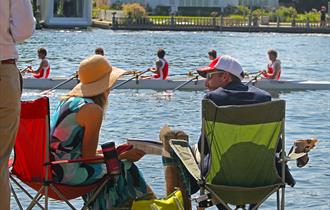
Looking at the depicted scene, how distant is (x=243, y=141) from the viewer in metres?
5.56

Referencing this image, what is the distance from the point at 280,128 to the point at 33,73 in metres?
16.3

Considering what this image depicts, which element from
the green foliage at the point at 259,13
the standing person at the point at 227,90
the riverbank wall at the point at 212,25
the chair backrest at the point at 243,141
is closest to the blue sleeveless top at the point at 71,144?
the standing person at the point at 227,90

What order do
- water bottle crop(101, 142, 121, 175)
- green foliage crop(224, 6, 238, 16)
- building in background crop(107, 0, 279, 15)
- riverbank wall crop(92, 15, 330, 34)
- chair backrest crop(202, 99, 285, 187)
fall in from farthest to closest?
1. building in background crop(107, 0, 279, 15)
2. green foliage crop(224, 6, 238, 16)
3. riverbank wall crop(92, 15, 330, 34)
4. water bottle crop(101, 142, 121, 175)
5. chair backrest crop(202, 99, 285, 187)

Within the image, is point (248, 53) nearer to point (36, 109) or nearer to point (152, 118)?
point (152, 118)

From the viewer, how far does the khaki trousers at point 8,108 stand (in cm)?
479

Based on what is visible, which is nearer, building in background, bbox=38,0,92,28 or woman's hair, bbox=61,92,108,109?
woman's hair, bbox=61,92,108,109

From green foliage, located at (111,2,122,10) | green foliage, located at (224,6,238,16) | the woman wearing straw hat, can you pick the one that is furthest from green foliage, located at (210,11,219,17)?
the woman wearing straw hat

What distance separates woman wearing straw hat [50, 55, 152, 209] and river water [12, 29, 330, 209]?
8.36ft

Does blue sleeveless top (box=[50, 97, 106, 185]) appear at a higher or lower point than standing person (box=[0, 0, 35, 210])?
lower

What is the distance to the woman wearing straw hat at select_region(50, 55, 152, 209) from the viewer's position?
18.7 ft

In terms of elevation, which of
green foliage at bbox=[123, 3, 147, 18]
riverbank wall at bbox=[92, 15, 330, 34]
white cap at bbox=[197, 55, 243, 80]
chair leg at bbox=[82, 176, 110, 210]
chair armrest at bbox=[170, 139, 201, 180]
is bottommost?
riverbank wall at bbox=[92, 15, 330, 34]

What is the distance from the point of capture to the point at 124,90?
21297mm

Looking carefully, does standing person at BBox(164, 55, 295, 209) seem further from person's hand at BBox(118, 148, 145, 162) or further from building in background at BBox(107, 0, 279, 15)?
building in background at BBox(107, 0, 279, 15)

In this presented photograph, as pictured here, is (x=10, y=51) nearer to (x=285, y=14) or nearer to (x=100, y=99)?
(x=100, y=99)
